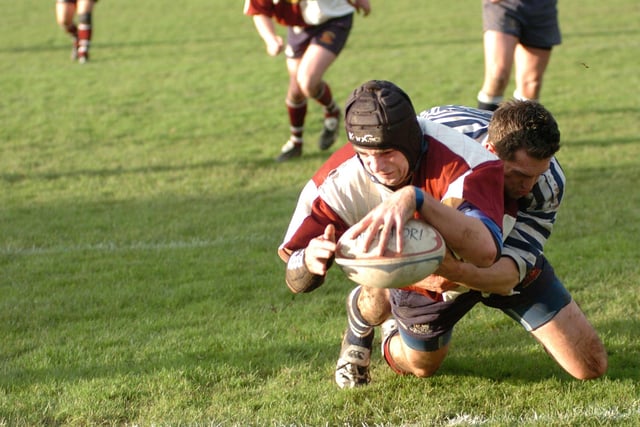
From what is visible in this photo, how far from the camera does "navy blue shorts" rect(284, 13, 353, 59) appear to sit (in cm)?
880

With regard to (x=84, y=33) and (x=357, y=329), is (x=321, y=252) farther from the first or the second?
(x=84, y=33)

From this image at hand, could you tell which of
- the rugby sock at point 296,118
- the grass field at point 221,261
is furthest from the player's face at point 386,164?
the rugby sock at point 296,118

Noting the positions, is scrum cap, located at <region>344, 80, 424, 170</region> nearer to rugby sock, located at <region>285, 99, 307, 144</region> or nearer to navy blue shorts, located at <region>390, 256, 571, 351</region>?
navy blue shorts, located at <region>390, 256, 571, 351</region>

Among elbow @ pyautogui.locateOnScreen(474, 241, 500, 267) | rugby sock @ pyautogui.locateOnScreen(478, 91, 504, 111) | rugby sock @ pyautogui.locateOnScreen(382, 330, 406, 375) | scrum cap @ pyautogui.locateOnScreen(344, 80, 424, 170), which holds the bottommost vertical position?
rugby sock @ pyautogui.locateOnScreen(478, 91, 504, 111)

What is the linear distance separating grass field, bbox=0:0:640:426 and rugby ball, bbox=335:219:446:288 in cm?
97

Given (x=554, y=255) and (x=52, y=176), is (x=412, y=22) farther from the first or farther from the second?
(x=554, y=255)

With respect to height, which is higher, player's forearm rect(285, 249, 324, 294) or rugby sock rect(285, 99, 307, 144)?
player's forearm rect(285, 249, 324, 294)

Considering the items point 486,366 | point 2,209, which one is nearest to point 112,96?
point 2,209

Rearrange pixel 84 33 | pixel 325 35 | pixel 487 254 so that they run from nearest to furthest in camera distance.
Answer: pixel 487 254 < pixel 325 35 < pixel 84 33

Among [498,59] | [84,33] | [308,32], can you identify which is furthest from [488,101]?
[84,33]

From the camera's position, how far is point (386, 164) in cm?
356

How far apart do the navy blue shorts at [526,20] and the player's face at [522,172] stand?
3.93 metres

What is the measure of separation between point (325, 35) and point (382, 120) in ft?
18.2

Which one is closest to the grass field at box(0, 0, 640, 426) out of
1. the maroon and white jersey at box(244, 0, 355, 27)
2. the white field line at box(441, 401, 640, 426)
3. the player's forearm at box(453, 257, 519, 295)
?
the white field line at box(441, 401, 640, 426)
